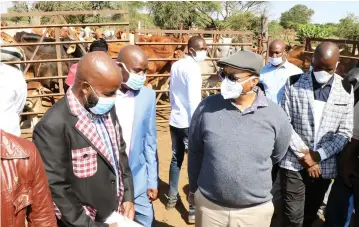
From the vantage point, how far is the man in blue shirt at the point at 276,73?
14.1ft

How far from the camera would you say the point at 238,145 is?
2.30 m

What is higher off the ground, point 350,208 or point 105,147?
point 105,147

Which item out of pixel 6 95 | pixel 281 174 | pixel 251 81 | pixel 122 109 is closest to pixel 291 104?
pixel 281 174

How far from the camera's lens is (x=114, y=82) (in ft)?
6.56

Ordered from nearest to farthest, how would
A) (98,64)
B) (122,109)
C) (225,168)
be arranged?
1. (98,64)
2. (225,168)
3. (122,109)

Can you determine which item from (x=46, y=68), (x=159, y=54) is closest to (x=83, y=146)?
(x=46, y=68)

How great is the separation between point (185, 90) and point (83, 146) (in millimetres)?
2313

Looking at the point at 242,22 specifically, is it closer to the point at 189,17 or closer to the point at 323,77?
the point at 189,17

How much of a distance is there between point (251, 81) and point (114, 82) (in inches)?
36.7

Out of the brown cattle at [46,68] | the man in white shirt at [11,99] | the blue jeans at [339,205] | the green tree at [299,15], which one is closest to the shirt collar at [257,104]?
the blue jeans at [339,205]

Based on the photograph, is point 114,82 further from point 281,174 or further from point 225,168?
point 281,174

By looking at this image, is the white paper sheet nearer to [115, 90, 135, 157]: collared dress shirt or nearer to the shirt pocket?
the shirt pocket

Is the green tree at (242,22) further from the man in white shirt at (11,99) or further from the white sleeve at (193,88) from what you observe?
the man in white shirt at (11,99)

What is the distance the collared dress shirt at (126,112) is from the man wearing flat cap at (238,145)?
0.54m
